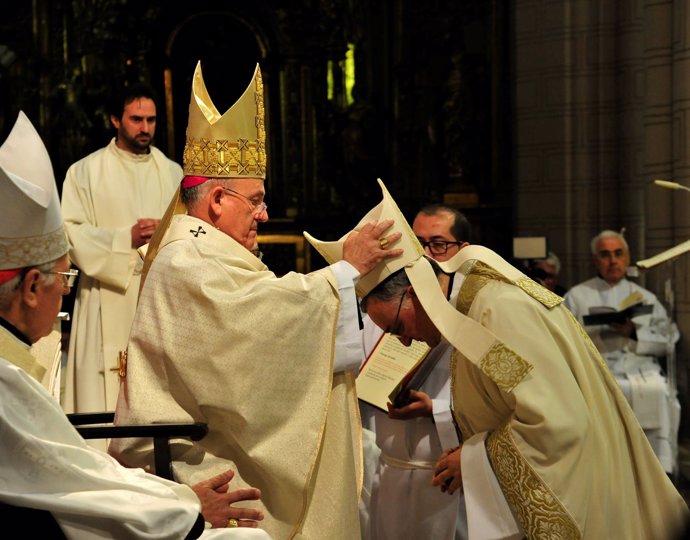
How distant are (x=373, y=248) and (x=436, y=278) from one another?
215 millimetres

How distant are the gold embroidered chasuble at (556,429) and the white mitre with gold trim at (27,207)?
1128mm

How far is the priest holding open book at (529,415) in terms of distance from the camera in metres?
2.99

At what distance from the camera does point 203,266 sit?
10.8 ft

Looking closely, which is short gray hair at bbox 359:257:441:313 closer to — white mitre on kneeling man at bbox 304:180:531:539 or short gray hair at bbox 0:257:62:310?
white mitre on kneeling man at bbox 304:180:531:539

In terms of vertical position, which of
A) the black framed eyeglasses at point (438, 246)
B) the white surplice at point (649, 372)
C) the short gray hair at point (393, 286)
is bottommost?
the white surplice at point (649, 372)

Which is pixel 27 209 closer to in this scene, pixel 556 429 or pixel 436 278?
pixel 436 278

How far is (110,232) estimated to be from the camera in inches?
221

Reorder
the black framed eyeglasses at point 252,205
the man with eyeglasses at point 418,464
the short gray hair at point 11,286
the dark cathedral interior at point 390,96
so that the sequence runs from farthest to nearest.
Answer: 1. the dark cathedral interior at point 390,96
2. the man with eyeglasses at point 418,464
3. the black framed eyeglasses at point 252,205
4. the short gray hair at point 11,286

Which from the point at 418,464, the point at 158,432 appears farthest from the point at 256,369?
the point at 418,464

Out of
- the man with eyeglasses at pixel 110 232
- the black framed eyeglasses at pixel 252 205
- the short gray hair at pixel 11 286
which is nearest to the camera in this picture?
the short gray hair at pixel 11 286

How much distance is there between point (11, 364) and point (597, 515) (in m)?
1.61

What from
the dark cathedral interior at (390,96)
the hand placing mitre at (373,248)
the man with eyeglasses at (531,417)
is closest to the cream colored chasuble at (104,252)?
the hand placing mitre at (373,248)

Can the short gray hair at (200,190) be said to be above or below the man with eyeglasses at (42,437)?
above

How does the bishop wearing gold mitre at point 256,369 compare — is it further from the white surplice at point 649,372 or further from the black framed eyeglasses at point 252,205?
the white surplice at point 649,372
